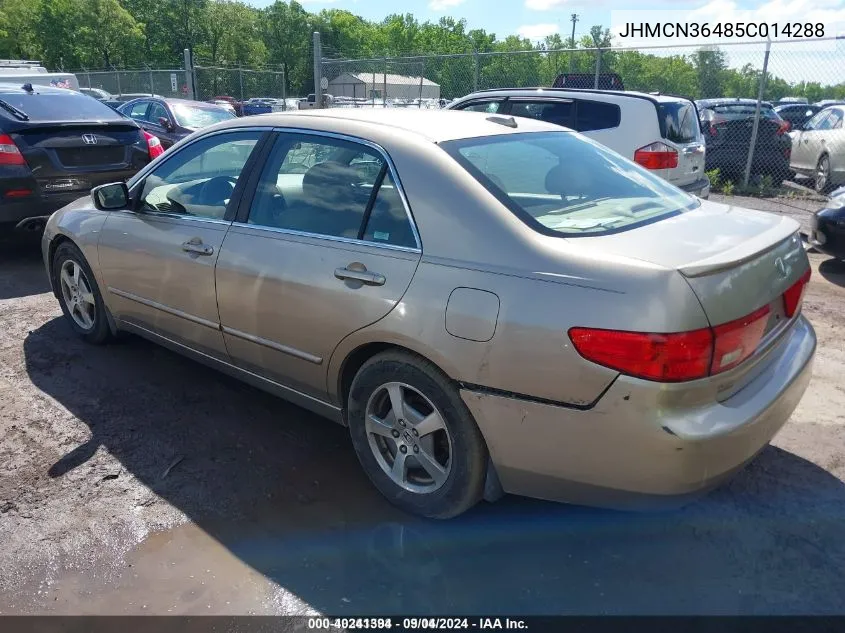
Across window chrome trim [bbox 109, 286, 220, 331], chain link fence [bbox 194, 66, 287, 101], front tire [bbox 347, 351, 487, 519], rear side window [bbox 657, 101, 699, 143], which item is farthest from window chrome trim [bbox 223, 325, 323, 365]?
chain link fence [bbox 194, 66, 287, 101]

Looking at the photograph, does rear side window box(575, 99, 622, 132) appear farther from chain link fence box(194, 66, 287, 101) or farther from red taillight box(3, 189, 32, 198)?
chain link fence box(194, 66, 287, 101)

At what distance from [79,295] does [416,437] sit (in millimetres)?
3155

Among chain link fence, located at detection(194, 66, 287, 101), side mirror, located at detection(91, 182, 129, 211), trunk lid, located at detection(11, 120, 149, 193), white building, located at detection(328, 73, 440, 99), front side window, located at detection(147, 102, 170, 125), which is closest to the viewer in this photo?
side mirror, located at detection(91, 182, 129, 211)

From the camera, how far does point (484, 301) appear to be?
2531 millimetres

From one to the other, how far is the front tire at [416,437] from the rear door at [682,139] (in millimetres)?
6023

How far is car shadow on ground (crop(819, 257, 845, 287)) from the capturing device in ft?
21.6

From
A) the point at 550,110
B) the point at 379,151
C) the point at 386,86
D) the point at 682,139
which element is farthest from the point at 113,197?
the point at 386,86

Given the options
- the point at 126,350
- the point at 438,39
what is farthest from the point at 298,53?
the point at 126,350

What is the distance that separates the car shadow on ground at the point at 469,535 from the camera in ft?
8.44

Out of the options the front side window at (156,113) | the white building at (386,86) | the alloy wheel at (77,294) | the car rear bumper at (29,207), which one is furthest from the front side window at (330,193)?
the white building at (386,86)

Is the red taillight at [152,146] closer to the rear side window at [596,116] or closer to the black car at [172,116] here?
the black car at [172,116]

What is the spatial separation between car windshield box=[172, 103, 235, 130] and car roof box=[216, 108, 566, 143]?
874cm

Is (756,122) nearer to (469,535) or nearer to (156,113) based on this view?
(156,113)

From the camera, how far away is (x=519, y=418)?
2.51 meters
